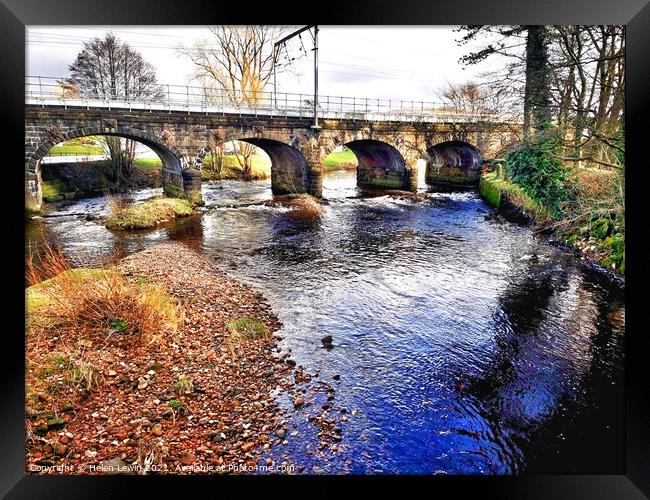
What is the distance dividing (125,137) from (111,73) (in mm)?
2651

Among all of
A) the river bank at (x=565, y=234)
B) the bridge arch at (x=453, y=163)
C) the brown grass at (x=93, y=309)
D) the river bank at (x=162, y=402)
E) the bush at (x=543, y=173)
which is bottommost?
the river bank at (x=162, y=402)

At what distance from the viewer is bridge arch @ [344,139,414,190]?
87.7 ft

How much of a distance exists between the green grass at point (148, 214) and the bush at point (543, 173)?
1102 cm

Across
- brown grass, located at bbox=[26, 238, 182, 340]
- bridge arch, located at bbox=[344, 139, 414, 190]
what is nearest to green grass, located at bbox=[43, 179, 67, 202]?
brown grass, located at bbox=[26, 238, 182, 340]

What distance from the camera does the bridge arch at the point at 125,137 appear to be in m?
16.4

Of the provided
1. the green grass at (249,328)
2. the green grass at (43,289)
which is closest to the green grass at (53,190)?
the green grass at (43,289)

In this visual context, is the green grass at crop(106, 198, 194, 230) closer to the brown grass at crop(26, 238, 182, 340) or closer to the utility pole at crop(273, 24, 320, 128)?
the utility pole at crop(273, 24, 320, 128)

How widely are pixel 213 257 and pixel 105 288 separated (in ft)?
17.5

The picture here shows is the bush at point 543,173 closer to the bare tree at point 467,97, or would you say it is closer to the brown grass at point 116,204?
the bare tree at point 467,97

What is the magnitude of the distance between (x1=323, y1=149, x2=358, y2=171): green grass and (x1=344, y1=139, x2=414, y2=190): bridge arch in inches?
255

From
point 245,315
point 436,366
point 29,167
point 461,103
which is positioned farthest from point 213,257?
point 461,103

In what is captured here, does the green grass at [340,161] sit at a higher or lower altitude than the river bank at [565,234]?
higher

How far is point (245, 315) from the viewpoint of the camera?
8516mm
